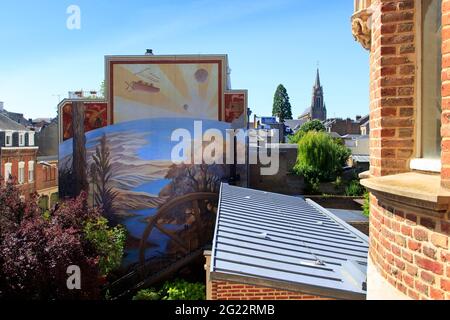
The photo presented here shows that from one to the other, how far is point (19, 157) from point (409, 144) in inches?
1285

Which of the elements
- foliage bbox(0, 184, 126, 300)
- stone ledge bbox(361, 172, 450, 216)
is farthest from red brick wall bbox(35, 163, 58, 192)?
stone ledge bbox(361, 172, 450, 216)

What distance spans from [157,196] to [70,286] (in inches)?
402

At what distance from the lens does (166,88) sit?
75.5ft

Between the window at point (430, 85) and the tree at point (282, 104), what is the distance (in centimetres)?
8869

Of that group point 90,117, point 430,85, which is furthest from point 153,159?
point 430,85

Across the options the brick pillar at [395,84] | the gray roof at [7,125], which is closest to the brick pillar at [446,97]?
the brick pillar at [395,84]

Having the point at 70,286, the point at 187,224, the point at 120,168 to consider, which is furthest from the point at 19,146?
the point at 70,286

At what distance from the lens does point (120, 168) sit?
75.6 ft

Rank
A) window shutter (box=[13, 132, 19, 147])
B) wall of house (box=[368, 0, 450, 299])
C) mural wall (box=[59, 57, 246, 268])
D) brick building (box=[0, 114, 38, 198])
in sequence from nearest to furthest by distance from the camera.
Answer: wall of house (box=[368, 0, 450, 299])
mural wall (box=[59, 57, 246, 268])
brick building (box=[0, 114, 38, 198])
window shutter (box=[13, 132, 19, 147])

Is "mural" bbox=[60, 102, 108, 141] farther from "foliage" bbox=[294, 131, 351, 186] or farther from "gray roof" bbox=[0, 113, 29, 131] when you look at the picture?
"foliage" bbox=[294, 131, 351, 186]

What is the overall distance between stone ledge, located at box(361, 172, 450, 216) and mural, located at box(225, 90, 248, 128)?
19.4 m

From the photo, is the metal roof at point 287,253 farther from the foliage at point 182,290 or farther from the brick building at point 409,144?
the foliage at point 182,290

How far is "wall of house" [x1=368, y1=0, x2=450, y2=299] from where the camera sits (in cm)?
312

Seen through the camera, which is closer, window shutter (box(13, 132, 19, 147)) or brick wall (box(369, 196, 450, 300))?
brick wall (box(369, 196, 450, 300))
